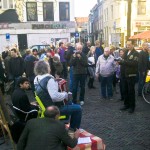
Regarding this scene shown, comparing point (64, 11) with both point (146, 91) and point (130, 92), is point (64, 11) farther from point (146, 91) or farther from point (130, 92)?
point (130, 92)

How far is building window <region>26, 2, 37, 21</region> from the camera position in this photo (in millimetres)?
35844

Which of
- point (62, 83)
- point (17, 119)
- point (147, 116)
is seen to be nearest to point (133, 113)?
point (147, 116)

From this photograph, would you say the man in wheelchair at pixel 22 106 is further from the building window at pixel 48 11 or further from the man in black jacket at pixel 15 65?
the building window at pixel 48 11

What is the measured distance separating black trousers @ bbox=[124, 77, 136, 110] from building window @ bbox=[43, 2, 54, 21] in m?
29.8

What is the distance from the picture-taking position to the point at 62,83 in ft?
18.1

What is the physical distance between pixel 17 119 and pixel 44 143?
6.58 ft

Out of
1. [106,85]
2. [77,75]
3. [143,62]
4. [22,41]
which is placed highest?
[22,41]

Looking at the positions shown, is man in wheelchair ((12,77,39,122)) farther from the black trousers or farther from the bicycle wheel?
the bicycle wheel

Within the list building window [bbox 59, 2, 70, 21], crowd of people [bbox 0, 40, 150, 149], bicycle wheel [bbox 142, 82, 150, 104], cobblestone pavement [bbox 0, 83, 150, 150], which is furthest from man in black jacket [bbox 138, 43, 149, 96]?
building window [bbox 59, 2, 70, 21]

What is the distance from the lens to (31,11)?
36125 millimetres

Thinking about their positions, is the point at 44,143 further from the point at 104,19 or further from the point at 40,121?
the point at 104,19

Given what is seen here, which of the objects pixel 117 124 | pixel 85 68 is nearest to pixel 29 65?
pixel 85 68

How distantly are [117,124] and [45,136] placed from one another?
3578 mm

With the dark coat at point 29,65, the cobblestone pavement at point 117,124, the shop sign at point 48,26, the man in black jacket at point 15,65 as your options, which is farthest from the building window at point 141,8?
the man in black jacket at point 15,65
